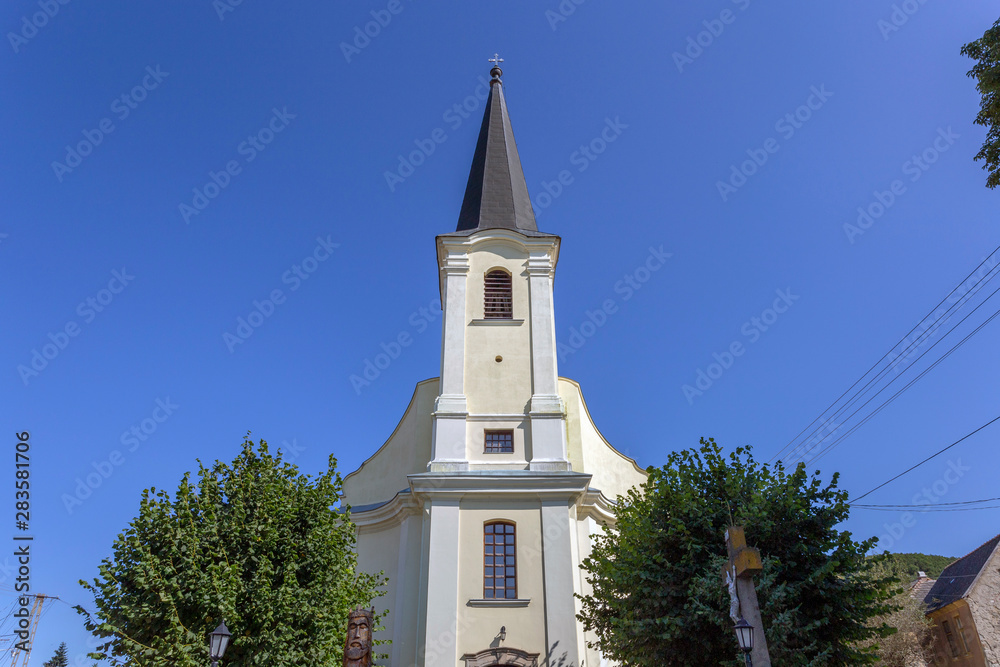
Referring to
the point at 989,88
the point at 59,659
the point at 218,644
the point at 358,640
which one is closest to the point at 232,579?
the point at 218,644

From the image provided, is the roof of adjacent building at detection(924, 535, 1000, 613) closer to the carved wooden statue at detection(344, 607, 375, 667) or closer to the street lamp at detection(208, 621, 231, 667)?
the carved wooden statue at detection(344, 607, 375, 667)

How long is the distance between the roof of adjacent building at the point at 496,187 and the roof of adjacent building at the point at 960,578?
78.4 ft

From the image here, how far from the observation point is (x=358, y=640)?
10.1m

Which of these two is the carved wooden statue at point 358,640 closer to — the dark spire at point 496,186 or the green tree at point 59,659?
the dark spire at point 496,186

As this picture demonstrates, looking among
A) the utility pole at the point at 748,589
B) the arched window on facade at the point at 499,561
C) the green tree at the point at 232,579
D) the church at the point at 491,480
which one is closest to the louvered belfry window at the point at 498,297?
the church at the point at 491,480

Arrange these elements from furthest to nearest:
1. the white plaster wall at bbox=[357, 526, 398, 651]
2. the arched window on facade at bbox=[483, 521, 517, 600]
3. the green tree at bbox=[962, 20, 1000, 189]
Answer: the white plaster wall at bbox=[357, 526, 398, 651], the arched window on facade at bbox=[483, 521, 517, 600], the green tree at bbox=[962, 20, 1000, 189]

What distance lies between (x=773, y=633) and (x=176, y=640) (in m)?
10.7

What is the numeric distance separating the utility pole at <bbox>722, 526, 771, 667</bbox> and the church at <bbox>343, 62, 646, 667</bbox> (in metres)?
9.00

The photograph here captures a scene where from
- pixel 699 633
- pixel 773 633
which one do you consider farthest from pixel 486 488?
pixel 773 633

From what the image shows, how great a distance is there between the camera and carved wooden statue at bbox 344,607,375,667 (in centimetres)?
996

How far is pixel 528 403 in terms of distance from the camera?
2141cm

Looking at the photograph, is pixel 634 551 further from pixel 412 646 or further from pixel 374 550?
pixel 374 550

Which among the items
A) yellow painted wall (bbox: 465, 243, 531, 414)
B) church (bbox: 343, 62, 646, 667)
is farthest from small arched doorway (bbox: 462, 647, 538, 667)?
yellow painted wall (bbox: 465, 243, 531, 414)

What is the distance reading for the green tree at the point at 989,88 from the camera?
876 centimetres
